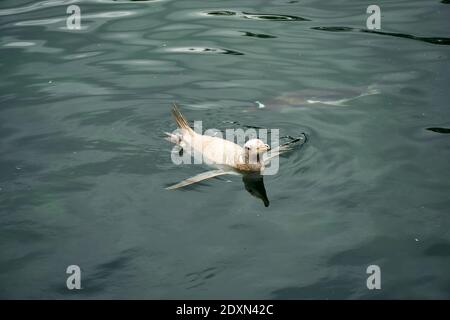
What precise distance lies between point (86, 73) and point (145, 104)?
1.83 metres

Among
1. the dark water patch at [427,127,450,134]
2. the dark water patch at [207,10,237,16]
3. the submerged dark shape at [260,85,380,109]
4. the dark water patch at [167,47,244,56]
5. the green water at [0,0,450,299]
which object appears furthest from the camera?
the dark water patch at [207,10,237,16]

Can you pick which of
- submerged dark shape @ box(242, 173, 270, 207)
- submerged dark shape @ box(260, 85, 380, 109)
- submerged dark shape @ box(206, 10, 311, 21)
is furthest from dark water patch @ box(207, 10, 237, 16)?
submerged dark shape @ box(242, 173, 270, 207)

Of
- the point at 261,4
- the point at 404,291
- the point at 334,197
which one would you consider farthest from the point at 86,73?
the point at 404,291

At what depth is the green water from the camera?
244 inches

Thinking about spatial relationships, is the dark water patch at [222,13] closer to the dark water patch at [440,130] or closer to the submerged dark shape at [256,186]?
the dark water patch at [440,130]

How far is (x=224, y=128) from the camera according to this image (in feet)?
29.3

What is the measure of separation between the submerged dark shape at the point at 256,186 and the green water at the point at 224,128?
0.34 ft

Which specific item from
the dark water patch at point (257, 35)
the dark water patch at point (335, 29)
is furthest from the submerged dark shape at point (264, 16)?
the dark water patch at point (257, 35)

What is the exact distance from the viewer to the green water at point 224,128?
619 cm

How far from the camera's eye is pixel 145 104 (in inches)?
384

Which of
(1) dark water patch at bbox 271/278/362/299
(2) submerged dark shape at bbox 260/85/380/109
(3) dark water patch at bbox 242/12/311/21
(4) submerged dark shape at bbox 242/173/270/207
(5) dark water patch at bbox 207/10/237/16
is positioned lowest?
(1) dark water patch at bbox 271/278/362/299

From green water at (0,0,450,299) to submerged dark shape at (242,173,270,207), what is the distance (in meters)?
0.10

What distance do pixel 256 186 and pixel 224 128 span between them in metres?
1.63

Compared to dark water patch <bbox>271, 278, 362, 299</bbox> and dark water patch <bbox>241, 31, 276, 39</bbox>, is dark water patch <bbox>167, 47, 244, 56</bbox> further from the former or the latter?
dark water patch <bbox>271, 278, 362, 299</bbox>
